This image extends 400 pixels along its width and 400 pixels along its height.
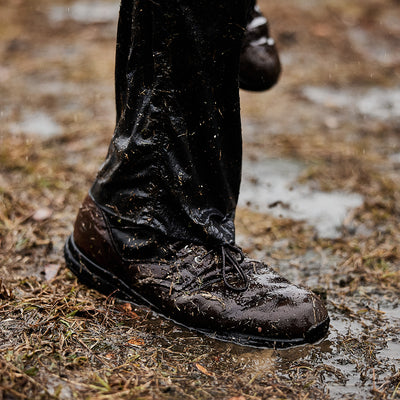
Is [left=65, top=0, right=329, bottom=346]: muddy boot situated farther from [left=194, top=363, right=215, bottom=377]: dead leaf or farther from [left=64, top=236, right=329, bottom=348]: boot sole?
[left=194, top=363, right=215, bottom=377]: dead leaf

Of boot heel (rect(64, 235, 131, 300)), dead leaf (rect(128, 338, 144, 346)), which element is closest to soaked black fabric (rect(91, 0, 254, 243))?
boot heel (rect(64, 235, 131, 300))

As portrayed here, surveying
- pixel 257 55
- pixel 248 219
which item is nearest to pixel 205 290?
pixel 257 55

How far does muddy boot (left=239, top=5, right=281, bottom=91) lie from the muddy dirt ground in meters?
0.85

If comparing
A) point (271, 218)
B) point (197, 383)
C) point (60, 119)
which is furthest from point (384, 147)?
point (197, 383)

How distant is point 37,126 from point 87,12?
3.49m

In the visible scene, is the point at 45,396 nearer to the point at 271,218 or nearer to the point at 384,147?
the point at 271,218

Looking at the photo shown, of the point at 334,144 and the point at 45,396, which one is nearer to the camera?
the point at 45,396

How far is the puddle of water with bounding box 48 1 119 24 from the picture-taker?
6.56m

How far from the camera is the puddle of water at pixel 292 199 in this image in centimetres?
286

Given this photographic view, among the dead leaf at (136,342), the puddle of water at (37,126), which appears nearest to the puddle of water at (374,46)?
the puddle of water at (37,126)

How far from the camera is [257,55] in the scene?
204 centimetres

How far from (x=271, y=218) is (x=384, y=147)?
140cm

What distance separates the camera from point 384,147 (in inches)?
148

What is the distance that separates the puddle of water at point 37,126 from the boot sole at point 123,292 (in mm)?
1935
